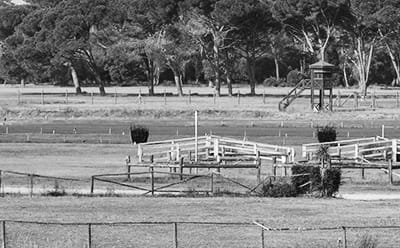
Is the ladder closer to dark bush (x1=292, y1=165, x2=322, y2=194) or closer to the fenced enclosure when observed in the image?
dark bush (x1=292, y1=165, x2=322, y2=194)

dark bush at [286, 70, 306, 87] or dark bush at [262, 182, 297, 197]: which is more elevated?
dark bush at [286, 70, 306, 87]

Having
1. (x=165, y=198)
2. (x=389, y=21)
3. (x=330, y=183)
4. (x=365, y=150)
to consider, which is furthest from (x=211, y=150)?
(x=389, y=21)

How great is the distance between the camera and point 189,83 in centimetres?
16838

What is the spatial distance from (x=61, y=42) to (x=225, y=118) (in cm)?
3435

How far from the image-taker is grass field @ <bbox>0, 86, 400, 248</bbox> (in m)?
24.9

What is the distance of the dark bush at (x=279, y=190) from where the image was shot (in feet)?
117

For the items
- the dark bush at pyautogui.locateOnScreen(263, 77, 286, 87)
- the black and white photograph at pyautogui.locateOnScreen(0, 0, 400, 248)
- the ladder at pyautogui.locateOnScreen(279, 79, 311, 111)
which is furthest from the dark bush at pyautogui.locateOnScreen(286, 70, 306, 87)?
the ladder at pyautogui.locateOnScreen(279, 79, 311, 111)

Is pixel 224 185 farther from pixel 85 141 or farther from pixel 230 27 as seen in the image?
pixel 230 27

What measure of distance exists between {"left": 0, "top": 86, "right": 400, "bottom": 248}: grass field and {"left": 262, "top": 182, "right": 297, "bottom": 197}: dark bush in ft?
3.53

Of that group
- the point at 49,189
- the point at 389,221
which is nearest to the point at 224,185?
the point at 49,189

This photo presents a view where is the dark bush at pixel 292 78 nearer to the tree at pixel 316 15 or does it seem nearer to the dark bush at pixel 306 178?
the tree at pixel 316 15

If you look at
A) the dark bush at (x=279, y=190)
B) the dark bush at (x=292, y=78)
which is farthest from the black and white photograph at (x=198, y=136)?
the dark bush at (x=292, y=78)

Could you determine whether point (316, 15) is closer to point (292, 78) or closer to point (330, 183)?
point (292, 78)

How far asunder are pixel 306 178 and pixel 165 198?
17.8 feet
